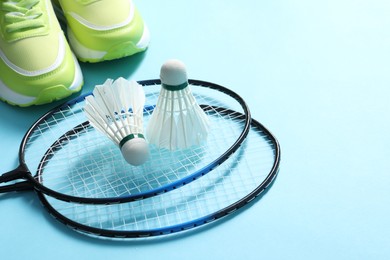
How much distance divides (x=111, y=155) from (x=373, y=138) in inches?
19.3

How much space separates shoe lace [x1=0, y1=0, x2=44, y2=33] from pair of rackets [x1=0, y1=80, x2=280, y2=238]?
180 millimetres

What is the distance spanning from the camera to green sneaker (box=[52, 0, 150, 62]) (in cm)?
123

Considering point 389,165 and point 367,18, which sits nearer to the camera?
point 389,165

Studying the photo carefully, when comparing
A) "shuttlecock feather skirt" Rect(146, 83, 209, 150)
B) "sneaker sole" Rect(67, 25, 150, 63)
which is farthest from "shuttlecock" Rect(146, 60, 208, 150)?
"sneaker sole" Rect(67, 25, 150, 63)

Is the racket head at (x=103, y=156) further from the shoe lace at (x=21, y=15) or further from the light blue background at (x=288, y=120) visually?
the shoe lace at (x=21, y=15)

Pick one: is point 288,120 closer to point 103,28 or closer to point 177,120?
point 177,120

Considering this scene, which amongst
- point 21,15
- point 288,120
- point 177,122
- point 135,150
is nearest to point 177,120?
point 177,122

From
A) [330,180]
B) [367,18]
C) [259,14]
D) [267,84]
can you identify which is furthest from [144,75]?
[367,18]

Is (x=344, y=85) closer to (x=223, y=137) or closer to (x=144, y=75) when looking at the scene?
(x=223, y=137)

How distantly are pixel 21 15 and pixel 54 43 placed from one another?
9 cm

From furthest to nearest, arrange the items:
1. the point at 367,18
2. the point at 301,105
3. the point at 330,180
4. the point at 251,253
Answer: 1. the point at 367,18
2. the point at 301,105
3. the point at 330,180
4. the point at 251,253

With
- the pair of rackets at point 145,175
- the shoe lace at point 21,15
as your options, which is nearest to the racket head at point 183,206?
the pair of rackets at point 145,175

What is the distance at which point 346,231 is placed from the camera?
946 mm

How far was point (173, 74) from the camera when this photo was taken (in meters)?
0.95
